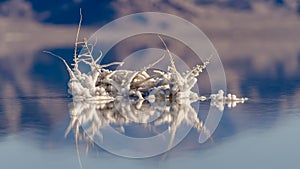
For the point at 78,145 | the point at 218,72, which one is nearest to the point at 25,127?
the point at 78,145

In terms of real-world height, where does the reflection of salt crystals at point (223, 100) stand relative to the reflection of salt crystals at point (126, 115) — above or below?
above

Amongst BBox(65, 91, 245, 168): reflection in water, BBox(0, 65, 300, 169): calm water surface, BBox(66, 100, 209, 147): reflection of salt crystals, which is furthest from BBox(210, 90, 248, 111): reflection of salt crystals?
BBox(66, 100, 209, 147): reflection of salt crystals

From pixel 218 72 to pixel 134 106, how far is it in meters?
4.83

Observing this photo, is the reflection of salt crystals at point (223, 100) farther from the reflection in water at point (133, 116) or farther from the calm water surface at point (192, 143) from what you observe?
the calm water surface at point (192, 143)

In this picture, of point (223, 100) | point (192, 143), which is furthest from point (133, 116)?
point (192, 143)

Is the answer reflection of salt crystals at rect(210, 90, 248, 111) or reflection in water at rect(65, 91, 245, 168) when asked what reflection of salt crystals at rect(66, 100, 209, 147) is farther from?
reflection of salt crystals at rect(210, 90, 248, 111)

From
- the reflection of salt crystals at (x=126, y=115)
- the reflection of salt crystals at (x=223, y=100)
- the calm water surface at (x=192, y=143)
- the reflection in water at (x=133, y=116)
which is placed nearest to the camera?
the calm water surface at (x=192, y=143)

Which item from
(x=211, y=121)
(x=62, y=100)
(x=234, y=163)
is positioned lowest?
(x=234, y=163)

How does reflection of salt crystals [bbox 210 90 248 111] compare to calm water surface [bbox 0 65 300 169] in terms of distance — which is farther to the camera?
reflection of salt crystals [bbox 210 90 248 111]

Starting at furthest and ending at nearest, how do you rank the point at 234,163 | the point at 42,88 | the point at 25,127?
1. the point at 42,88
2. the point at 25,127
3. the point at 234,163

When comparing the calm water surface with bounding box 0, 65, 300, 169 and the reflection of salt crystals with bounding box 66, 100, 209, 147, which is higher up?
the reflection of salt crystals with bounding box 66, 100, 209, 147

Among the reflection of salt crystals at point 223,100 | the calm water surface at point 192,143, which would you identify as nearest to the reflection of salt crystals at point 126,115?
the calm water surface at point 192,143

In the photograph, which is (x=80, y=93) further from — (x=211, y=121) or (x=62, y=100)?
(x=211, y=121)

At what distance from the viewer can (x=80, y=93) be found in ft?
36.0
